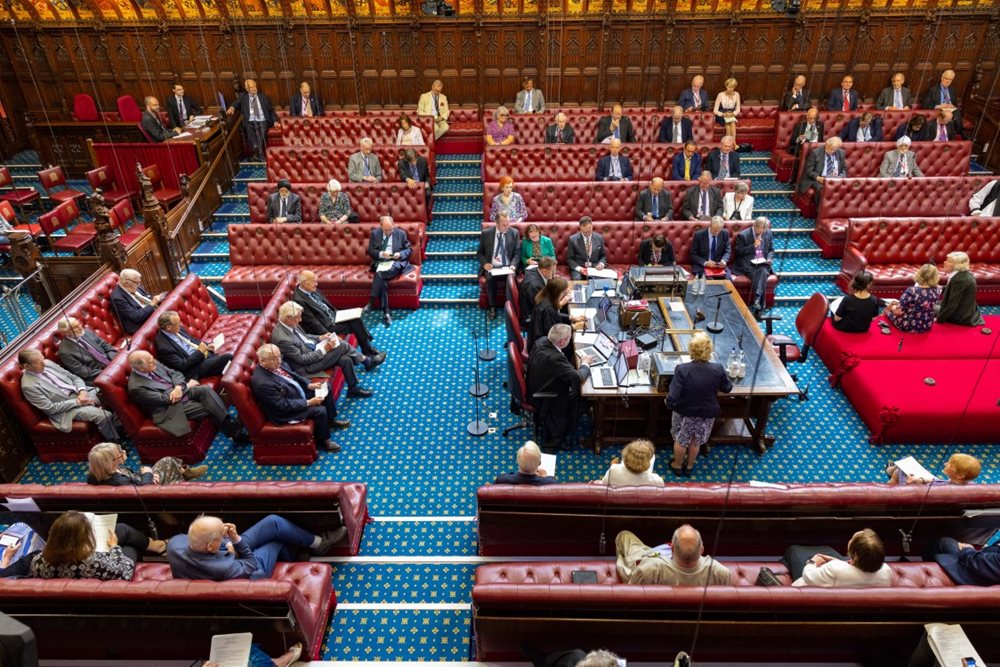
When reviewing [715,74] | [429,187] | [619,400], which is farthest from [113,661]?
[715,74]

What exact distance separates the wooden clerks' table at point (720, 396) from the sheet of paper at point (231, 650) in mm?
3215

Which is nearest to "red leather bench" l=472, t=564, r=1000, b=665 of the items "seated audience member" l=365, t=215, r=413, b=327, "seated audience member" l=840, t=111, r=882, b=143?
"seated audience member" l=365, t=215, r=413, b=327

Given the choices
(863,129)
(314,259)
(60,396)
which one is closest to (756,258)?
(863,129)

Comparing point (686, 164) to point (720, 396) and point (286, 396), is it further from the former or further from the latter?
point (286, 396)

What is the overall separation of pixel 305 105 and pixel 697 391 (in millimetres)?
9516

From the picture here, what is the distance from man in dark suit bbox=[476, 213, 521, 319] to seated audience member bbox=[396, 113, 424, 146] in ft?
10.6

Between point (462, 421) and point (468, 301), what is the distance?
2384 mm

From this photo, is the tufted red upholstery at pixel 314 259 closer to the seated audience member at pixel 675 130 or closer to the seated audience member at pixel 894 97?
the seated audience member at pixel 675 130

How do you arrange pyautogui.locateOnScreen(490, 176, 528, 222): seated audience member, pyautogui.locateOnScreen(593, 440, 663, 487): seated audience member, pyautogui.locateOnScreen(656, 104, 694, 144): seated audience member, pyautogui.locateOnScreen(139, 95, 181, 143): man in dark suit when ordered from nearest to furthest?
pyautogui.locateOnScreen(593, 440, 663, 487): seated audience member, pyautogui.locateOnScreen(490, 176, 528, 222): seated audience member, pyautogui.locateOnScreen(656, 104, 694, 144): seated audience member, pyautogui.locateOnScreen(139, 95, 181, 143): man in dark suit

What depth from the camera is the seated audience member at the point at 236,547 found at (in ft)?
12.8

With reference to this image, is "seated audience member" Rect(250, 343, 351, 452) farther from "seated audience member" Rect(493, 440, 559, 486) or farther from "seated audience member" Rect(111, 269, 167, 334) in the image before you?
"seated audience member" Rect(493, 440, 559, 486)

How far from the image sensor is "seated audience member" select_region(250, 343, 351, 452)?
5.72 metres

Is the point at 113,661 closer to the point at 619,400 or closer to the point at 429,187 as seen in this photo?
the point at 619,400

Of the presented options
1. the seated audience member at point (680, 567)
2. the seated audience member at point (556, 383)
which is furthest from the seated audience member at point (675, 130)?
the seated audience member at point (680, 567)
